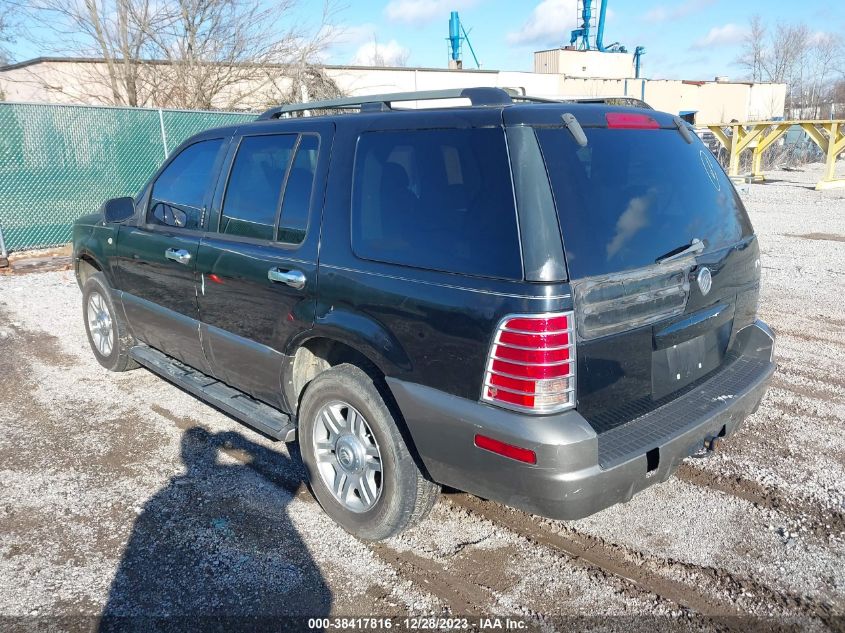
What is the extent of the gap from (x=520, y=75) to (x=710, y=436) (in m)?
38.4

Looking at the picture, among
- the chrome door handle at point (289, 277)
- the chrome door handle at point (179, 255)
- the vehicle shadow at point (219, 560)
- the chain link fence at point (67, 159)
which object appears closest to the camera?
the vehicle shadow at point (219, 560)

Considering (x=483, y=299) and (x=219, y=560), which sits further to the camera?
(x=219, y=560)

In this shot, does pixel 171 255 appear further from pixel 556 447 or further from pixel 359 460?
pixel 556 447

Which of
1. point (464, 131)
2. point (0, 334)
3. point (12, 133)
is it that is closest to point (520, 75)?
point (12, 133)

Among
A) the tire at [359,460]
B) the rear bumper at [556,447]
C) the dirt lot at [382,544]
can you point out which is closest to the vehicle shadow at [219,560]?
the dirt lot at [382,544]

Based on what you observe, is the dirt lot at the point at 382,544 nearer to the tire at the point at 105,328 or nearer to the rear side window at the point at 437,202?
the tire at the point at 105,328

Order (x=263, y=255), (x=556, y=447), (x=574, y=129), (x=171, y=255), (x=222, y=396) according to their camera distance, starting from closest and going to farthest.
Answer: (x=556, y=447) < (x=574, y=129) < (x=263, y=255) < (x=222, y=396) < (x=171, y=255)

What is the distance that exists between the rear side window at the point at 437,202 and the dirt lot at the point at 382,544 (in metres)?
1.45

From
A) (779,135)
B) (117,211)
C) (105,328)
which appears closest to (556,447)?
(117,211)

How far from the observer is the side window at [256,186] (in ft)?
11.8

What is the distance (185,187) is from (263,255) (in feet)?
4.16

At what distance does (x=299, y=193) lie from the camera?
3418mm

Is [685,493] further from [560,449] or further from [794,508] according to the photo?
[560,449]

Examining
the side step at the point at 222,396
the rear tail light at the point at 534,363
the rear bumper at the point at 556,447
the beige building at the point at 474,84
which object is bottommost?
the side step at the point at 222,396
